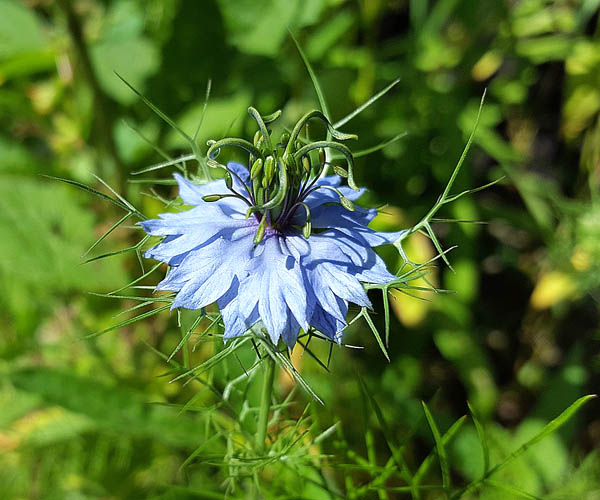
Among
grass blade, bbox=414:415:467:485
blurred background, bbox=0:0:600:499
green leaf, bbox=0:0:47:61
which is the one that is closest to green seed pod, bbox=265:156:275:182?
grass blade, bbox=414:415:467:485

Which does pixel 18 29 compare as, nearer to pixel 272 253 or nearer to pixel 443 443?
pixel 272 253

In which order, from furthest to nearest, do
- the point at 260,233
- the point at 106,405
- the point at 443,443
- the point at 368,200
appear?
1. the point at 368,200
2. the point at 106,405
3. the point at 443,443
4. the point at 260,233

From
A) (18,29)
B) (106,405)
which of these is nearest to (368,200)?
(106,405)

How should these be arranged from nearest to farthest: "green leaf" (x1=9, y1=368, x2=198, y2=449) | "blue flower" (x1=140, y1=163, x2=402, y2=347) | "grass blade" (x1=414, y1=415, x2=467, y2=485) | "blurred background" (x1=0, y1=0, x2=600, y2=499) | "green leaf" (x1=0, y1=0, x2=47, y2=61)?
"blue flower" (x1=140, y1=163, x2=402, y2=347)
"grass blade" (x1=414, y1=415, x2=467, y2=485)
"green leaf" (x1=9, y1=368, x2=198, y2=449)
"blurred background" (x1=0, y1=0, x2=600, y2=499)
"green leaf" (x1=0, y1=0, x2=47, y2=61)

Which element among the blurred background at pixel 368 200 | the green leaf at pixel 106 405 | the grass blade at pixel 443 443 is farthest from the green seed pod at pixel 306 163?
the green leaf at pixel 106 405

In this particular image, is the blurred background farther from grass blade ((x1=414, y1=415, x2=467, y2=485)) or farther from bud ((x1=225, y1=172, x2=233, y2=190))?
bud ((x1=225, y1=172, x2=233, y2=190))

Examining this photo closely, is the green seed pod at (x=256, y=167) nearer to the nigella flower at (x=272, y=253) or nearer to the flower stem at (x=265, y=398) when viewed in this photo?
the nigella flower at (x=272, y=253)
